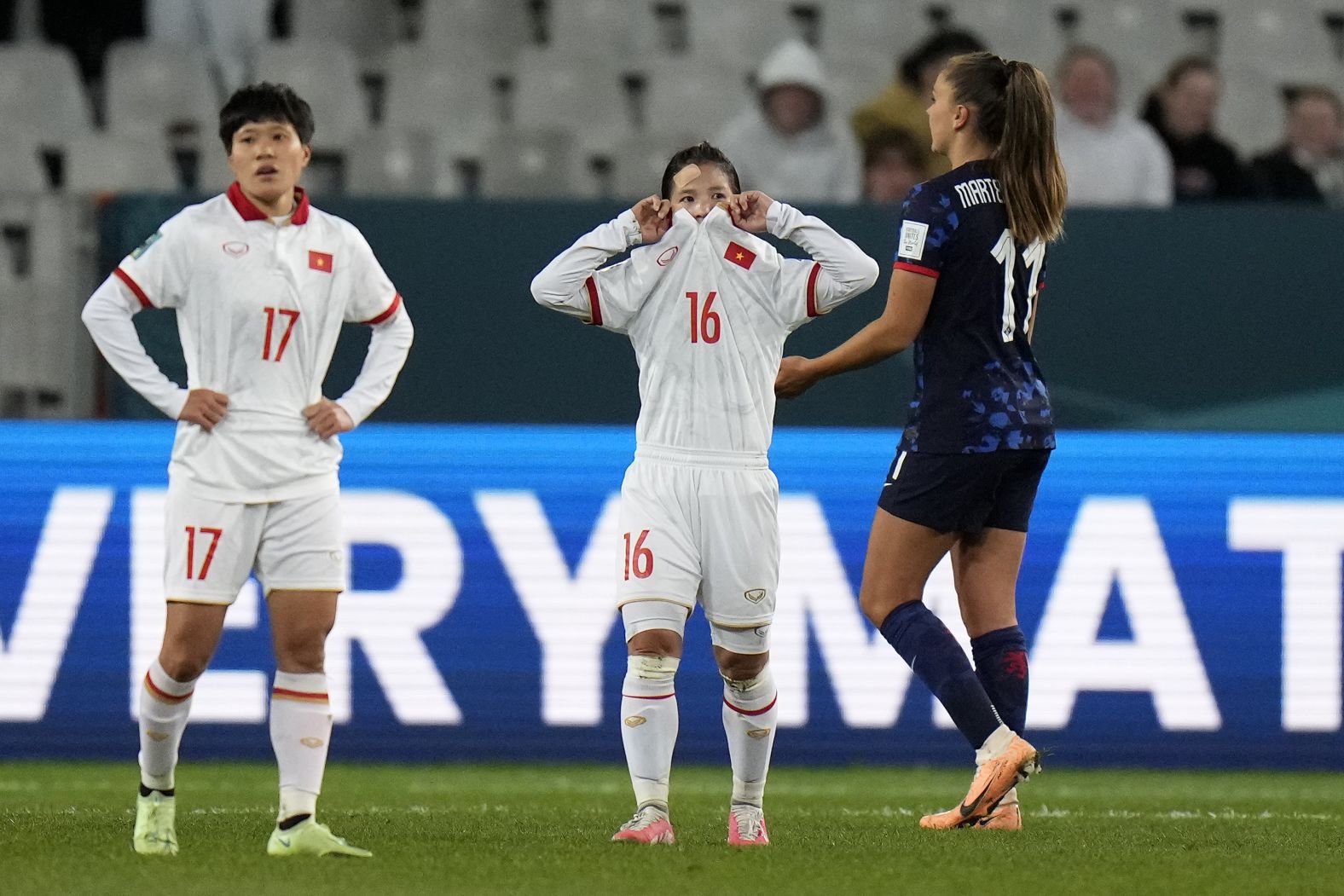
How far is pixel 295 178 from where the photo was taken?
4.95 meters

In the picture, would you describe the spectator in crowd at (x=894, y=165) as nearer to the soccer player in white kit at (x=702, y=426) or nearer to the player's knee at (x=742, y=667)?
the soccer player in white kit at (x=702, y=426)

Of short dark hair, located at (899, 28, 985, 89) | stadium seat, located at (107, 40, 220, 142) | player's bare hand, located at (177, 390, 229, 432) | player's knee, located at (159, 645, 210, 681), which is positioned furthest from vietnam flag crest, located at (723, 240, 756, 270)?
stadium seat, located at (107, 40, 220, 142)

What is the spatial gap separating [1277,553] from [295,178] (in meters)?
4.34

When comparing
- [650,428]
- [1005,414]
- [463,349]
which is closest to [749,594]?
[650,428]

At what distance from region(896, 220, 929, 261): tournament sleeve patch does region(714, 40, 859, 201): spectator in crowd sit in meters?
4.09

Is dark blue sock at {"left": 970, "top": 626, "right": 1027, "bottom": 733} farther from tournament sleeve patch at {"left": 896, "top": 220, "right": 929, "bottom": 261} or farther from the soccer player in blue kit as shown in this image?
tournament sleeve patch at {"left": 896, "top": 220, "right": 929, "bottom": 261}

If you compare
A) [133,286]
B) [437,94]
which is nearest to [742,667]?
[133,286]

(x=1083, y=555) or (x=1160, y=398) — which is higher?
(x=1160, y=398)

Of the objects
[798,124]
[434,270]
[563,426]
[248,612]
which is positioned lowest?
[248,612]

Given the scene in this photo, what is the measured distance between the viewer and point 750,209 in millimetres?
5066

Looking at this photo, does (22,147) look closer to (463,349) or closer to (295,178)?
(463,349)

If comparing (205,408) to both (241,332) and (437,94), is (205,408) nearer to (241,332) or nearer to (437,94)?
(241,332)

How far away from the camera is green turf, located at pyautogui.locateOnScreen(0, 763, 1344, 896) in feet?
14.6

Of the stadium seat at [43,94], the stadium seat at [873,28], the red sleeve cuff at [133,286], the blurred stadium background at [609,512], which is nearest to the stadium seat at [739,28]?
the stadium seat at [873,28]
